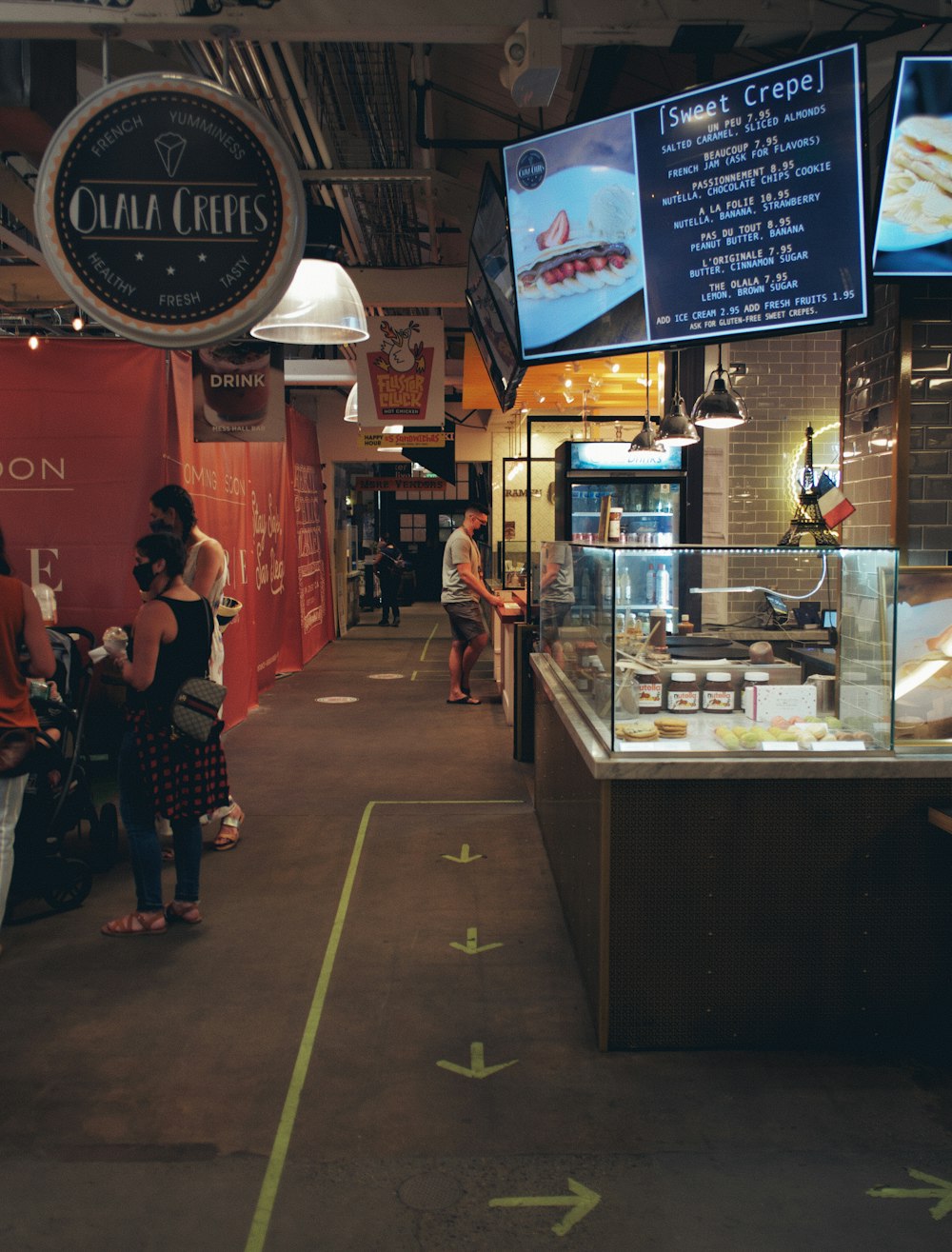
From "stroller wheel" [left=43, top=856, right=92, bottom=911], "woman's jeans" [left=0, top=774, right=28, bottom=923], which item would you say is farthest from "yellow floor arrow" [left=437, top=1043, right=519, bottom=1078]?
"stroller wheel" [left=43, top=856, right=92, bottom=911]

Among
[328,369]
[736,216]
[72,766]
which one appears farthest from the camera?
[328,369]

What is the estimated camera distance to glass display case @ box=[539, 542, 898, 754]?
11.8 feet

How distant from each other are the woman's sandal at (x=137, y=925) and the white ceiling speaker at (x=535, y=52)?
3877 mm

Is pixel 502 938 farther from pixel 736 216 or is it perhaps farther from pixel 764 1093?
pixel 736 216

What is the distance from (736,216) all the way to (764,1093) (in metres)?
3.12

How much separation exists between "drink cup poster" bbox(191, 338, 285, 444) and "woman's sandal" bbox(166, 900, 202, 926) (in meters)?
2.94

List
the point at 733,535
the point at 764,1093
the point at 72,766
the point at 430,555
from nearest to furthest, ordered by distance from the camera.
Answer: the point at 764,1093 → the point at 72,766 → the point at 733,535 → the point at 430,555

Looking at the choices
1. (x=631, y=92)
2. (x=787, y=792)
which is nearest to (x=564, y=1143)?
(x=787, y=792)

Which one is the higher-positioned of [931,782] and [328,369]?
[328,369]

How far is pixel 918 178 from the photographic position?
151 inches

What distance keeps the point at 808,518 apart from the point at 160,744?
20.2 feet

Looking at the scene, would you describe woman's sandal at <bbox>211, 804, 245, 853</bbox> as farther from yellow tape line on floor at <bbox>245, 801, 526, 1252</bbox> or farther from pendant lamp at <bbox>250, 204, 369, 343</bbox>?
pendant lamp at <bbox>250, 204, 369, 343</bbox>

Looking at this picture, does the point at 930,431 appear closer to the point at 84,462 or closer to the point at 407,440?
the point at 84,462

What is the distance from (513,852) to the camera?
5.71 metres
